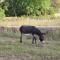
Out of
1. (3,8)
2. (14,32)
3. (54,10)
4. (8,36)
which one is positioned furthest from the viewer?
(54,10)

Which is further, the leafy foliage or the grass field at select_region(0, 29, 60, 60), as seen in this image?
the leafy foliage

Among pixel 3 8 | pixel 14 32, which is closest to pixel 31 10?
pixel 3 8

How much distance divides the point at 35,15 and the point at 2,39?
13951 mm

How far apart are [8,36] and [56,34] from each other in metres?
2.60

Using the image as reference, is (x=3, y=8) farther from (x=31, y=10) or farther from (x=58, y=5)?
(x=58, y=5)

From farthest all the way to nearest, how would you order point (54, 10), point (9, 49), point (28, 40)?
point (54, 10) → point (28, 40) → point (9, 49)

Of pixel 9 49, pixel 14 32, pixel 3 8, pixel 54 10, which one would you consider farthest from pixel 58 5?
pixel 9 49

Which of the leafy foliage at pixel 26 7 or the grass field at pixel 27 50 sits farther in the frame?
the leafy foliage at pixel 26 7

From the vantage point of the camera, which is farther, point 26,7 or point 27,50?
point 26,7

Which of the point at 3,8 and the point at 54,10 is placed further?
the point at 54,10

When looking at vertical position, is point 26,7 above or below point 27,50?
below

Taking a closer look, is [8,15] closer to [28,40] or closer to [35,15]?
[35,15]

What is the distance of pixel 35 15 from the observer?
30.7 metres

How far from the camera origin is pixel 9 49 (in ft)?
45.1
